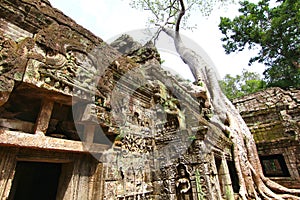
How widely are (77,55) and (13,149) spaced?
4.71 ft

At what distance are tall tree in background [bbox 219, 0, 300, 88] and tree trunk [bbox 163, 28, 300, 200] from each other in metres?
4.53

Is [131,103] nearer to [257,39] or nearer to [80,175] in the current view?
[80,175]

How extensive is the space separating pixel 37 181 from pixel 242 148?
20.0ft

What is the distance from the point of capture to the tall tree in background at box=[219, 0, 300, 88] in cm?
1062

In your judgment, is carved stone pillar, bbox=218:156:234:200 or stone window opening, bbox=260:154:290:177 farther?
stone window opening, bbox=260:154:290:177

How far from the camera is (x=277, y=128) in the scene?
26.2 feet

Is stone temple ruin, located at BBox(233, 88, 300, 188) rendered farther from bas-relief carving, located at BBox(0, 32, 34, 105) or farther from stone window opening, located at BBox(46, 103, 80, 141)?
bas-relief carving, located at BBox(0, 32, 34, 105)

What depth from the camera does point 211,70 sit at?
9.86 meters

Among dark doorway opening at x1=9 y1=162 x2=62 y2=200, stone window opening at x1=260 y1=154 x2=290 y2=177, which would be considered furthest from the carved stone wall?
stone window opening at x1=260 y1=154 x2=290 y2=177

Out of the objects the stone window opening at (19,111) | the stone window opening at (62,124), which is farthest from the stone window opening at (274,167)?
the stone window opening at (19,111)

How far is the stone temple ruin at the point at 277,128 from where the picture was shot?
7148 mm

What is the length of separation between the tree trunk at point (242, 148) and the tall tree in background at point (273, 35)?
453 cm

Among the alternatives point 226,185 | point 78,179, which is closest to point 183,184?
point 226,185

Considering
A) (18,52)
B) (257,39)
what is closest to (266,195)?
(18,52)
